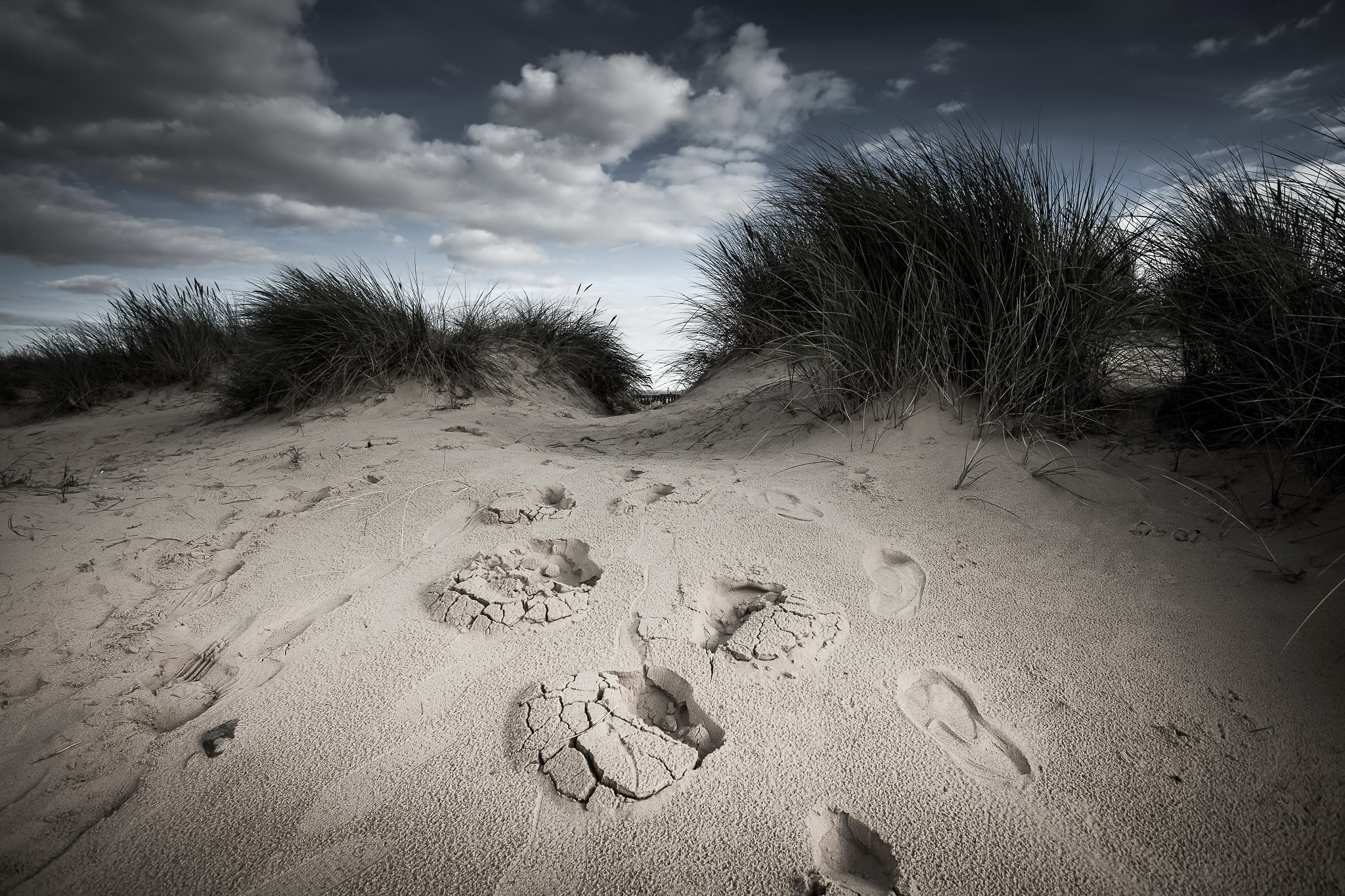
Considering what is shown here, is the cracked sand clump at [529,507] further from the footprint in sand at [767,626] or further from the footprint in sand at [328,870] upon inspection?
the footprint in sand at [328,870]

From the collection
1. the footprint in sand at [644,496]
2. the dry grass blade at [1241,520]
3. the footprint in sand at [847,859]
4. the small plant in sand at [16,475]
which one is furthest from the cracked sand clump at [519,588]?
the small plant in sand at [16,475]

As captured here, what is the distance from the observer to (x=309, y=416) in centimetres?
411

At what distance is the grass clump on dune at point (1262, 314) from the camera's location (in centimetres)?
179

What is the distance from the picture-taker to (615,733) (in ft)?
3.92

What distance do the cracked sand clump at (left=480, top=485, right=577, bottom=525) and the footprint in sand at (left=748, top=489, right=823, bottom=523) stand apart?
692 millimetres

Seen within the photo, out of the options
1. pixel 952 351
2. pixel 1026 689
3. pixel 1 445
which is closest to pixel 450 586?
pixel 1026 689

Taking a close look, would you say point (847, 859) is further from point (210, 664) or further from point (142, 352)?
point (142, 352)

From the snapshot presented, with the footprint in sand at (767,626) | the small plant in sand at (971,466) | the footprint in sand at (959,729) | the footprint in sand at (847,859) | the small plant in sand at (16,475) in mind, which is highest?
the small plant in sand at (971,466)

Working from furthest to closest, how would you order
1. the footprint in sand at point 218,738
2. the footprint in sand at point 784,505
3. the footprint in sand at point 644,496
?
the footprint in sand at point 644,496, the footprint in sand at point 784,505, the footprint in sand at point 218,738

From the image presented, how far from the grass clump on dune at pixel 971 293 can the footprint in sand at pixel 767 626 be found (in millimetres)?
1376

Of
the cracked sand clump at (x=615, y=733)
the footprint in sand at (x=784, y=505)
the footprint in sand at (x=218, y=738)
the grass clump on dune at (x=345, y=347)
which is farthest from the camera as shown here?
the grass clump on dune at (x=345, y=347)

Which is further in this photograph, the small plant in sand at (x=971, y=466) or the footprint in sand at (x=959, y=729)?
the small plant in sand at (x=971, y=466)

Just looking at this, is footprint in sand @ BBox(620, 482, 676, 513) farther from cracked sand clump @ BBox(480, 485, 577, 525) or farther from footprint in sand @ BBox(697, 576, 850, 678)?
footprint in sand @ BBox(697, 576, 850, 678)

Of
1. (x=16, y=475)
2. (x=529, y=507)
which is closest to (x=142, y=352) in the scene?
(x=16, y=475)
